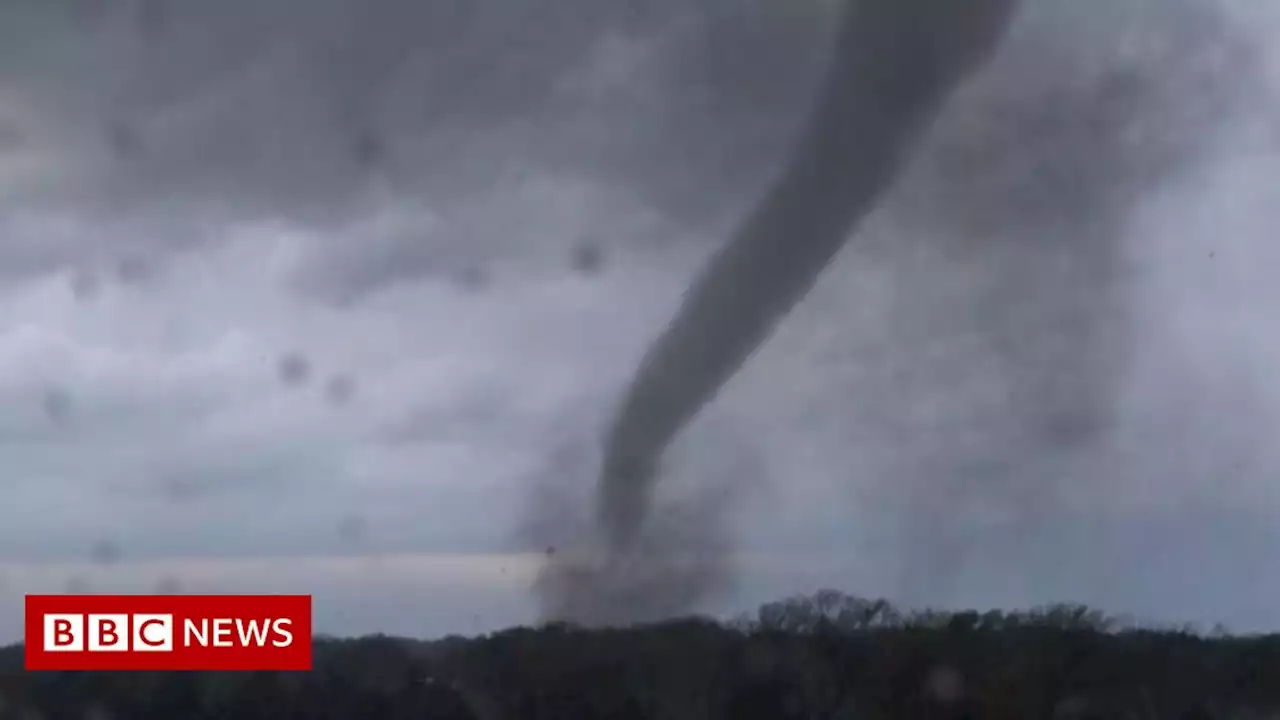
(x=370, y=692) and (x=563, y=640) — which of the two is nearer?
(x=370, y=692)

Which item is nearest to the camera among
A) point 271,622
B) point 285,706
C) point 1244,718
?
point 1244,718

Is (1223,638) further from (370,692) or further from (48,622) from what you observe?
(48,622)

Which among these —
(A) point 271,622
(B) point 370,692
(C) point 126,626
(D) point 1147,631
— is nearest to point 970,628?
(D) point 1147,631

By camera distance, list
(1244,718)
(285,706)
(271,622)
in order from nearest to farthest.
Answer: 1. (1244,718)
2. (285,706)
3. (271,622)

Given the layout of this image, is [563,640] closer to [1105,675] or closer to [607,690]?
[607,690]

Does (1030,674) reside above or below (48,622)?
below

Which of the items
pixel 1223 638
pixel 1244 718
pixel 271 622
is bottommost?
pixel 1244 718
